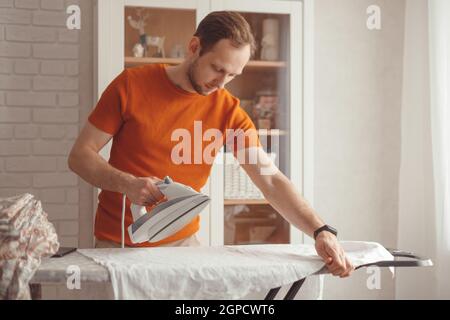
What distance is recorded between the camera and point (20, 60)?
2.77m

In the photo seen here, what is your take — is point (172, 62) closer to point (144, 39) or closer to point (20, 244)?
point (144, 39)

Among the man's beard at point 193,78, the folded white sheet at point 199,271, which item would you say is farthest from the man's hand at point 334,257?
the man's beard at point 193,78

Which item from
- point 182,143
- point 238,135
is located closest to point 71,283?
point 182,143

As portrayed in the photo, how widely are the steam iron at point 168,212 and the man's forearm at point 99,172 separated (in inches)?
2.9

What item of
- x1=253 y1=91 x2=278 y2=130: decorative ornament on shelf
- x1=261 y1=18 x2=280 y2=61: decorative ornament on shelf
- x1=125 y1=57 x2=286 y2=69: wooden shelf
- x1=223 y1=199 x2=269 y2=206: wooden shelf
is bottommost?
x1=223 y1=199 x2=269 y2=206: wooden shelf

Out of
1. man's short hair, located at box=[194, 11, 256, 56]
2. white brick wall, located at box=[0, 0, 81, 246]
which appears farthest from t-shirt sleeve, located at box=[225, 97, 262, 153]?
white brick wall, located at box=[0, 0, 81, 246]

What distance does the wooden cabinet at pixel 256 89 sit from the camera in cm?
277

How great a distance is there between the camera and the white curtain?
9.08 feet

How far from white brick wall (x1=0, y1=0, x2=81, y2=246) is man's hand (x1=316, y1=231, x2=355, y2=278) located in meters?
1.43

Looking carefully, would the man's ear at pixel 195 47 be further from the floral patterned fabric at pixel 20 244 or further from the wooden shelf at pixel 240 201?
the wooden shelf at pixel 240 201

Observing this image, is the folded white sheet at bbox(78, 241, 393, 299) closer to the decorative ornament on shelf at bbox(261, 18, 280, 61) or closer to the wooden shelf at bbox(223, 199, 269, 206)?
the wooden shelf at bbox(223, 199, 269, 206)
